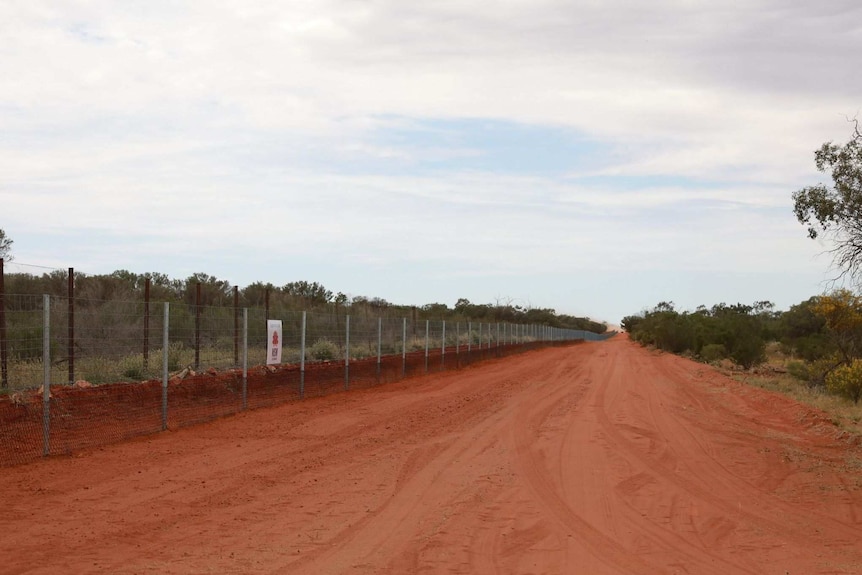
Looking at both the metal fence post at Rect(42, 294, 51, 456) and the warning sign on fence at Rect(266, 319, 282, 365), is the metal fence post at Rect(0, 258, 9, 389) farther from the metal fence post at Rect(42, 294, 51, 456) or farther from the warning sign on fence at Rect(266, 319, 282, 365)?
the warning sign on fence at Rect(266, 319, 282, 365)

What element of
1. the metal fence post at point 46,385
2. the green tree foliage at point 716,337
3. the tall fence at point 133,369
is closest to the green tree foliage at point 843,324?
the green tree foliage at point 716,337

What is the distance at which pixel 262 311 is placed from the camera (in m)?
22.8

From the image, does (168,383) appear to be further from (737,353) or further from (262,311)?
(737,353)

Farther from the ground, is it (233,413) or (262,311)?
(262,311)

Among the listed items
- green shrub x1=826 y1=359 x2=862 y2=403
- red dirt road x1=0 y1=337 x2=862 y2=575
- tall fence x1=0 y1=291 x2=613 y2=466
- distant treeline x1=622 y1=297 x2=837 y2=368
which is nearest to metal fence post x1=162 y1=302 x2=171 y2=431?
tall fence x1=0 y1=291 x2=613 y2=466

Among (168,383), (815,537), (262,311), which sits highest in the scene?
(262,311)

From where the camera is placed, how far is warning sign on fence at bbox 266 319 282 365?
19.8m

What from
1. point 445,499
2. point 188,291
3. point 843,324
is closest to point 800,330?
point 843,324

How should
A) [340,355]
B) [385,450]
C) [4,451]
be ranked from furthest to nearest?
[340,355]
[385,450]
[4,451]

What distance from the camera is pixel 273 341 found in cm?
2022

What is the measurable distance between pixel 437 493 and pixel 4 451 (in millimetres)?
5771

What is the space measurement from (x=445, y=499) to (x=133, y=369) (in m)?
8.56

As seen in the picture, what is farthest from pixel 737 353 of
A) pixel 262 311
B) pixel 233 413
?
pixel 233 413

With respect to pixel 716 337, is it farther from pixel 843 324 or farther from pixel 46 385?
pixel 46 385
